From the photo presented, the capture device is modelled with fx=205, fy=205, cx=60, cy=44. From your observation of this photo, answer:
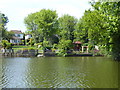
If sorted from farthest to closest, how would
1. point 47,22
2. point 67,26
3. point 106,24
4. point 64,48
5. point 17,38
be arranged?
point 17,38, point 67,26, point 47,22, point 64,48, point 106,24

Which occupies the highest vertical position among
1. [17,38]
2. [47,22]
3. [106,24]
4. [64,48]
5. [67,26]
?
[47,22]

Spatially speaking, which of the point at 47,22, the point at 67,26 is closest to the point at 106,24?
the point at 47,22

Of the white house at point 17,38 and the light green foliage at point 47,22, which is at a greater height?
→ the light green foliage at point 47,22

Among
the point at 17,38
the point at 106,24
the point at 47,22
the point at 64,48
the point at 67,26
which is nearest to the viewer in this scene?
the point at 106,24

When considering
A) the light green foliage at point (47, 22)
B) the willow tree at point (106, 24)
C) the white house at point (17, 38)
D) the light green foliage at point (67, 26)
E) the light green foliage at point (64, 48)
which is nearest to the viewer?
the willow tree at point (106, 24)

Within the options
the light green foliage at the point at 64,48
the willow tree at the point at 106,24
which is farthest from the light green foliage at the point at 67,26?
the willow tree at the point at 106,24

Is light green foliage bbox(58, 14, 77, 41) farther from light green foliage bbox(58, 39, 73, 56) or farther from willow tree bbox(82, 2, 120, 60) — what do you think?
willow tree bbox(82, 2, 120, 60)

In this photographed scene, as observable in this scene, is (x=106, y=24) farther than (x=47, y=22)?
No

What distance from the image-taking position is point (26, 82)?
1409 cm

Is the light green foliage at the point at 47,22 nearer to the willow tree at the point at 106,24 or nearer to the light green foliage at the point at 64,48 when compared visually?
the light green foliage at the point at 64,48

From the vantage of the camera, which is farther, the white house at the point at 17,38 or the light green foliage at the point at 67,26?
the white house at the point at 17,38

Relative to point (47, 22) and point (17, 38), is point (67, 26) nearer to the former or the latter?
point (47, 22)

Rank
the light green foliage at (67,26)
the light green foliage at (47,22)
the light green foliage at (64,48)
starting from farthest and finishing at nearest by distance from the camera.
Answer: the light green foliage at (67,26) < the light green foliage at (47,22) < the light green foliage at (64,48)

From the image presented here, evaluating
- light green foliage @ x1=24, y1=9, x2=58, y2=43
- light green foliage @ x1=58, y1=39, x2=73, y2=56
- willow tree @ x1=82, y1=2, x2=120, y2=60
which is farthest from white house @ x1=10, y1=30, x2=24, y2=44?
willow tree @ x1=82, y1=2, x2=120, y2=60
